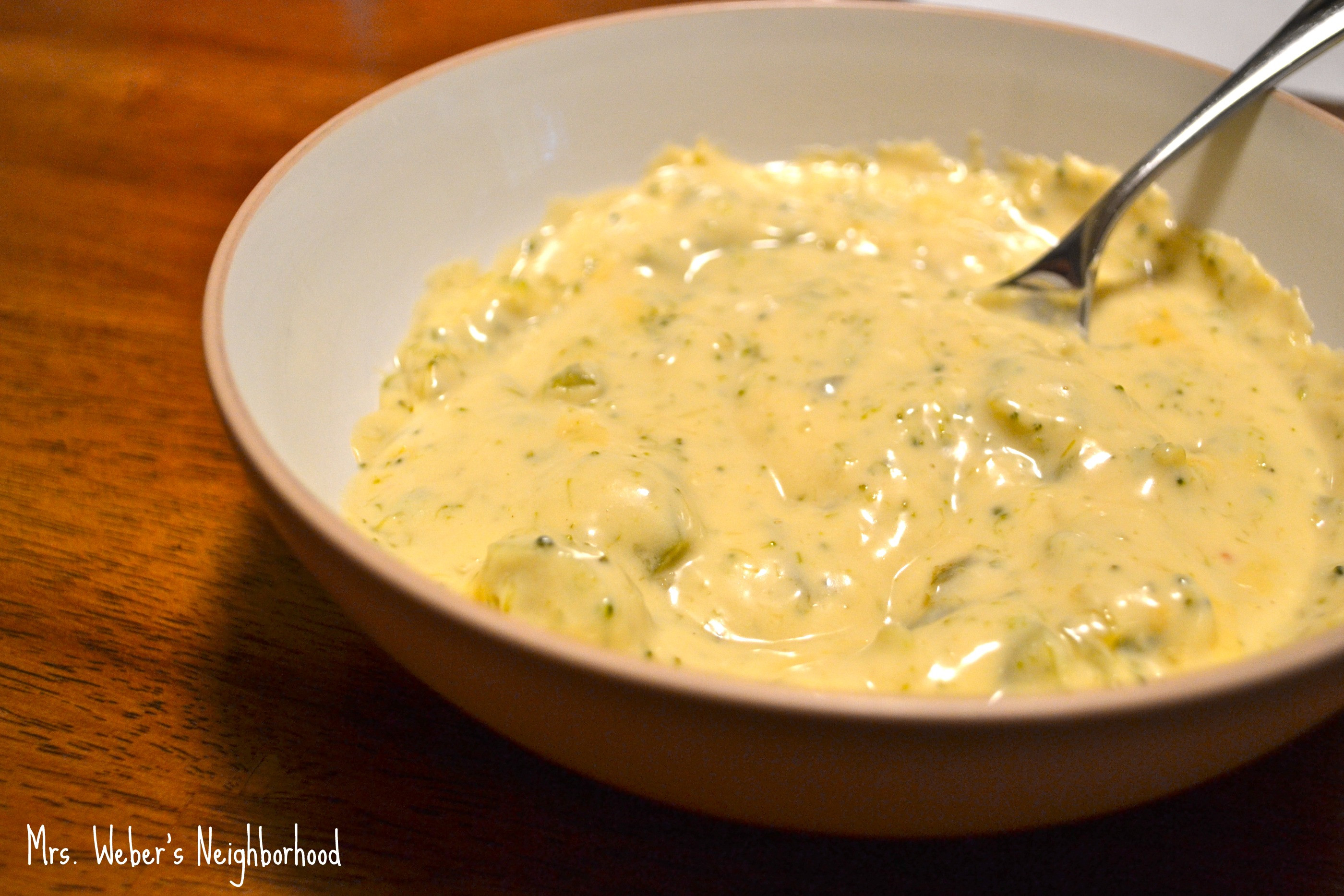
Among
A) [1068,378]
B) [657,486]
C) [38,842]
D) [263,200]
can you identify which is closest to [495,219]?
[263,200]

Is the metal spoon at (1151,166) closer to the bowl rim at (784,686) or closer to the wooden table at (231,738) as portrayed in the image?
the wooden table at (231,738)

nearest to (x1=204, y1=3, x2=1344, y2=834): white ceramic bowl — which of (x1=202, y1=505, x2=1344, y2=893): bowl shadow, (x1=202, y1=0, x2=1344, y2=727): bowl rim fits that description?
(x1=202, y1=0, x2=1344, y2=727): bowl rim

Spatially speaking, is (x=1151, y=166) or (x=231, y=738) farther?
(x=1151, y=166)

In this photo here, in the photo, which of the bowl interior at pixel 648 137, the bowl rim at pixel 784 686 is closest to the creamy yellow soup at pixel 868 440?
the bowl interior at pixel 648 137

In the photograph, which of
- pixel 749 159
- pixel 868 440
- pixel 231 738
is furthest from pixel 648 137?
pixel 231 738

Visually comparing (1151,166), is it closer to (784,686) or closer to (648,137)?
(648,137)
